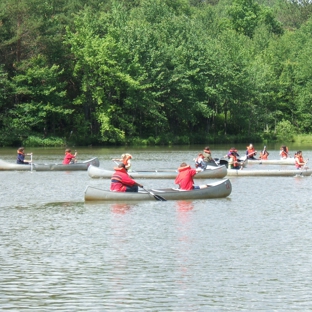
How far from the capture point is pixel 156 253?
20.3 metres

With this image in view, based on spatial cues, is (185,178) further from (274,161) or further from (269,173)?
(274,161)

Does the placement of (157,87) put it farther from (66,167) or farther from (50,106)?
(66,167)

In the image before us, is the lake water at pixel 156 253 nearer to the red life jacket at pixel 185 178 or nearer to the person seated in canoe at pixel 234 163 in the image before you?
the red life jacket at pixel 185 178

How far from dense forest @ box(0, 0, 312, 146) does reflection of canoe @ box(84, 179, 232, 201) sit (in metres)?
43.2

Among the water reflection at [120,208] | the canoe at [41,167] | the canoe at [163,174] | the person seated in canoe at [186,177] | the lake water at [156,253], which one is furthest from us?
the canoe at [41,167]

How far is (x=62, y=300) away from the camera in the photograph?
15570 mm

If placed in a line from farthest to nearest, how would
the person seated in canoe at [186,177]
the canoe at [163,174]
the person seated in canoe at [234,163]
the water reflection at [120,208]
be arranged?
the person seated in canoe at [234,163] → the canoe at [163,174] → the person seated in canoe at [186,177] → the water reflection at [120,208]

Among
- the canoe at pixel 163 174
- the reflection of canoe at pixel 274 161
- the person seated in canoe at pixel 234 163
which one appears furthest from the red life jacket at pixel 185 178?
the reflection of canoe at pixel 274 161

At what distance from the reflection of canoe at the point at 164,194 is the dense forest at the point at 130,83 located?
43.2 metres

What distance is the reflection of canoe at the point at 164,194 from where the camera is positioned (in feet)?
97.0

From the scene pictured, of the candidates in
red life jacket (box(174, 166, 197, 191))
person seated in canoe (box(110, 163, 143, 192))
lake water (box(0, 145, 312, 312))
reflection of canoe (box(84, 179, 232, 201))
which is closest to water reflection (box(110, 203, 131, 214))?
lake water (box(0, 145, 312, 312))

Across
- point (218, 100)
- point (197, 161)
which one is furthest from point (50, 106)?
point (197, 161)

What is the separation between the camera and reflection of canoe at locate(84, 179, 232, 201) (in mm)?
29562

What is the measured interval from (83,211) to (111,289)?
39.4 ft
